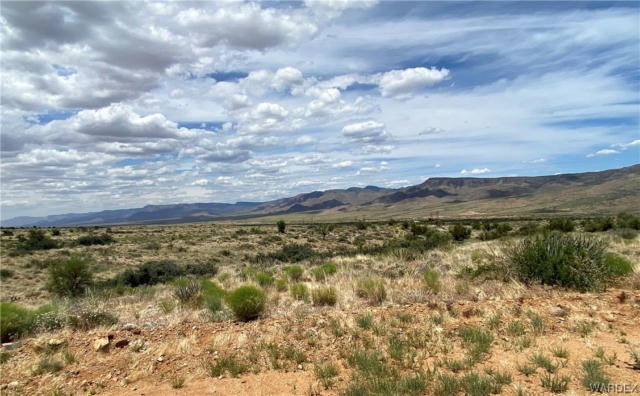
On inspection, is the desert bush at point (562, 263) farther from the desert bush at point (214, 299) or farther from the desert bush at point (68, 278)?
the desert bush at point (68, 278)

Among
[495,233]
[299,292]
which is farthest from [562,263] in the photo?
[495,233]

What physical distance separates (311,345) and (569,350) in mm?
4306

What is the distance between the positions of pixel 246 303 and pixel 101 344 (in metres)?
2.93

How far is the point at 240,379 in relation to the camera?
5.72 meters

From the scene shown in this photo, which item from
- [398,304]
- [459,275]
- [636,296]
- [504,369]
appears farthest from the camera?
[459,275]

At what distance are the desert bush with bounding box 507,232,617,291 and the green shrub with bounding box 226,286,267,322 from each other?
292 inches

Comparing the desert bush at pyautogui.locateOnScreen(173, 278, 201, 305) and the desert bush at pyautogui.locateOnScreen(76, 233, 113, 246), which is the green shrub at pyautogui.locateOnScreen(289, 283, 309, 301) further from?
the desert bush at pyautogui.locateOnScreen(76, 233, 113, 246)

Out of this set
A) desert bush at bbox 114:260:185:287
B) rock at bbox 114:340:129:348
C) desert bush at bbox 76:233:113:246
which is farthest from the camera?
desert bush at bbox 76:233:113:246

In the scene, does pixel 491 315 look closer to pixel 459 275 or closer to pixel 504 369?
pixel 504 369

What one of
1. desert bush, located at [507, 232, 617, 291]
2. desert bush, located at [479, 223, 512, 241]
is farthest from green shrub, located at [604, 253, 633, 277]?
desert bush, located at [479, 223, 512, 241]

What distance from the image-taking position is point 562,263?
31.2 ft

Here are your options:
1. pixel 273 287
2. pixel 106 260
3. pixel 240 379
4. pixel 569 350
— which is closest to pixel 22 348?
pixel 240 379

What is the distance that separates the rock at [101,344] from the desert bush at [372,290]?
6.01m

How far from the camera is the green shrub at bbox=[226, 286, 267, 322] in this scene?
834 centimetres
